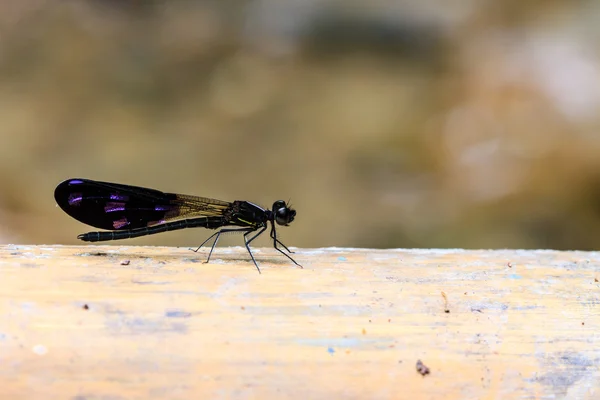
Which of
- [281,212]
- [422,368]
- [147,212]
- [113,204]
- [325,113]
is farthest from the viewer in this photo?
[325,113]

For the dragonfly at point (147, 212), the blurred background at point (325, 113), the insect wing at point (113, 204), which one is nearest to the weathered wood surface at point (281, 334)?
the dragonfly at point (147, 212)

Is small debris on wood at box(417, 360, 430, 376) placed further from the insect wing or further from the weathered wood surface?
the insect wing

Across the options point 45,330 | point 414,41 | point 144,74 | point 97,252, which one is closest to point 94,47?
point 144,74

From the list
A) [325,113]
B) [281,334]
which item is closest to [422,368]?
[281,334]

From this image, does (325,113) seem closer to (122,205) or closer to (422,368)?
(122,205)

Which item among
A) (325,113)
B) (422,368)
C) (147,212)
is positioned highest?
(325,113)

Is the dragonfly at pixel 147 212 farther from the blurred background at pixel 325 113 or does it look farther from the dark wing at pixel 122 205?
the blurred background at pixel 325 113
